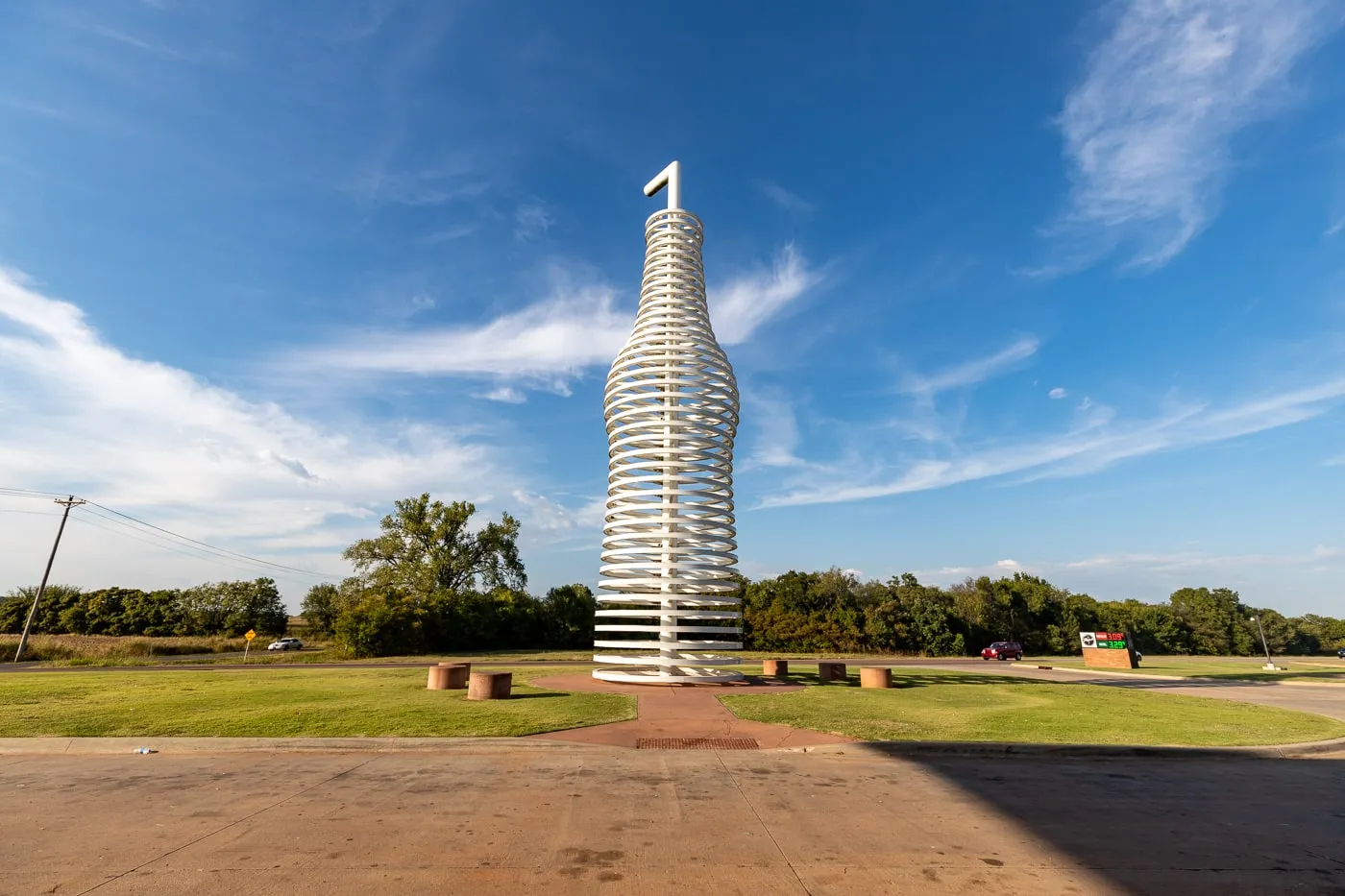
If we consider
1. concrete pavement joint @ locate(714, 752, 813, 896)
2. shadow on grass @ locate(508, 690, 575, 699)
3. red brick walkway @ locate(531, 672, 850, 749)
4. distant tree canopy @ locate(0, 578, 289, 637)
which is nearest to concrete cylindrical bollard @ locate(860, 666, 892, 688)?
red brick walkway @ locate(531, 672, 850, 749)

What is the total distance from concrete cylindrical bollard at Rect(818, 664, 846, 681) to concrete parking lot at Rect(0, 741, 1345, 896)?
11968 mm

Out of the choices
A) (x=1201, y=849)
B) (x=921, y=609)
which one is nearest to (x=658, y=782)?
(x=1201, y=849)

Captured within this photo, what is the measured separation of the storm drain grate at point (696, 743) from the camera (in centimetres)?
1035

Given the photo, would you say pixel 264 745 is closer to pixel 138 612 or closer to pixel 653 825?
pixel 653 825

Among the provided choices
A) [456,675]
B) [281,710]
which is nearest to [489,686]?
[456,675]

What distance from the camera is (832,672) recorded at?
69.7ft

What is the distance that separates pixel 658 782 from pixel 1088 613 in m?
71.4

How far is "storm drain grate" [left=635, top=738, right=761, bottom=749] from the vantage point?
1035cm

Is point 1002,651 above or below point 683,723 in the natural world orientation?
above

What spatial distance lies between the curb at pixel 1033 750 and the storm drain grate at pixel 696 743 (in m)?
0.76

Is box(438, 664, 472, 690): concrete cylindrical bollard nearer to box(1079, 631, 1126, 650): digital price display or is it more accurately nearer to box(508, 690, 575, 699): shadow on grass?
box(508, 690, 575, 699): shadow on grass

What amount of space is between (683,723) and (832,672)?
1028 cm

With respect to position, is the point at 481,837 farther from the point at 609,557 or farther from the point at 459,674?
the point at 609,557

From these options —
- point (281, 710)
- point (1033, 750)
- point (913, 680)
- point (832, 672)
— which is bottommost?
point (1033, 750)
